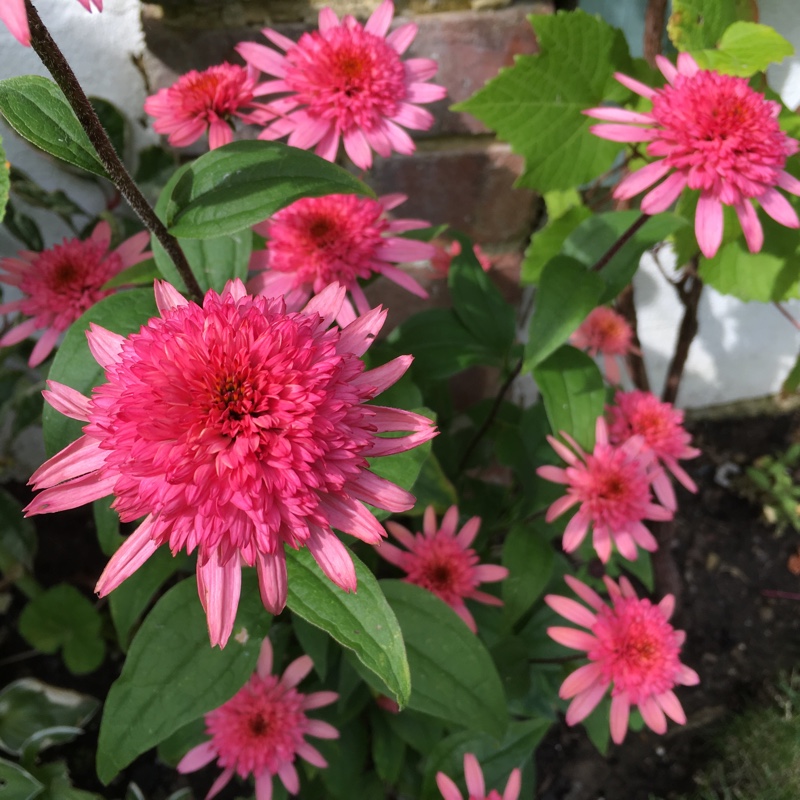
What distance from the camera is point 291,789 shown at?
0.67m

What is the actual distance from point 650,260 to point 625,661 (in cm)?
68

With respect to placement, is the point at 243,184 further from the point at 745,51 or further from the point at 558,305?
the point at 745,51

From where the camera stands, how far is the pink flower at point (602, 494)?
677mm

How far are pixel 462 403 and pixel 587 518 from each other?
0.46 metres

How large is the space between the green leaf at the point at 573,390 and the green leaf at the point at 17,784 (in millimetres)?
737

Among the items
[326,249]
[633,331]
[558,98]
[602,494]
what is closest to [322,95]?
[326,249]

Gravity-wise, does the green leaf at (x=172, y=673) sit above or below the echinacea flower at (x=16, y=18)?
below

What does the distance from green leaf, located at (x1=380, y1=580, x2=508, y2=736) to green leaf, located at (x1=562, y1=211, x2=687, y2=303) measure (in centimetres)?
35

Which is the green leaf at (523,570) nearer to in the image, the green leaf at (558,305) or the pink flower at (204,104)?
the green leaf at (558,305)

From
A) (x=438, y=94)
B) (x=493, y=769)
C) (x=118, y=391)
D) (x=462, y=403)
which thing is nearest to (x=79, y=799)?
(x=493, y=769)

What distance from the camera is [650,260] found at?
1.07 meters

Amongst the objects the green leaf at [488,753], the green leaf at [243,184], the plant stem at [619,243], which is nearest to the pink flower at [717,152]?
the plant stem at [619,243]

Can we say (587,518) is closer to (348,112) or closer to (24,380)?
(348,112)

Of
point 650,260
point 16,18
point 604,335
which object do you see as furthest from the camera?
point 650,260
